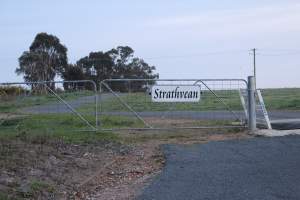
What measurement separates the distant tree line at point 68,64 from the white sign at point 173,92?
167ft

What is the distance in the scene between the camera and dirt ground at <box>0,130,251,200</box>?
1009 cm

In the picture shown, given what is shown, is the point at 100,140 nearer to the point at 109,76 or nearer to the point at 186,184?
the point at 186,184

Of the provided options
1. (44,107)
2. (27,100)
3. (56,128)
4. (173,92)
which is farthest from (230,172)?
(44,107)

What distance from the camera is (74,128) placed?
66.7 feet

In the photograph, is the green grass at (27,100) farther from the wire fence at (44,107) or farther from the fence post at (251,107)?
the fence post at (251,107)

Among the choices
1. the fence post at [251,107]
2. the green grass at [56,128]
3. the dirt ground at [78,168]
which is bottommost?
the dirt ground at [78,168]

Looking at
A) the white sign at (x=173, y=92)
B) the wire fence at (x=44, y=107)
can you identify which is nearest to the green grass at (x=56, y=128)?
the wire fence at (x=44, y=107)

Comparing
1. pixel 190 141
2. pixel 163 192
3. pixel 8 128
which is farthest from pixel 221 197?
pixel 8 128

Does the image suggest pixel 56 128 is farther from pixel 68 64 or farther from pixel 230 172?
pixel 68 64

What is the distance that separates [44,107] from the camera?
23.3 m

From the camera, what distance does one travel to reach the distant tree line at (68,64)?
81.4 meters

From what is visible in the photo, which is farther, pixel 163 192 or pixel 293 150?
pixel 293 150

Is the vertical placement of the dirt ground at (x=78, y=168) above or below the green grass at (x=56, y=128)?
below

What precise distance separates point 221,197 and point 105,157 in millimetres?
6114
